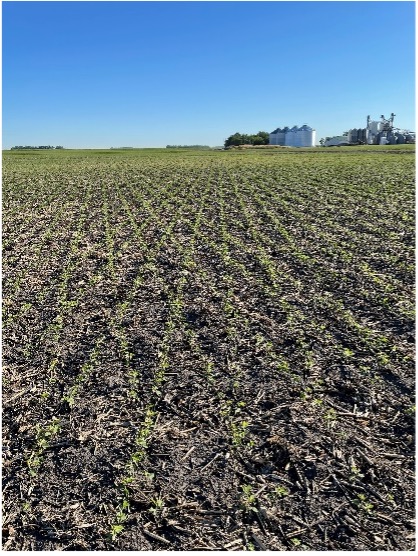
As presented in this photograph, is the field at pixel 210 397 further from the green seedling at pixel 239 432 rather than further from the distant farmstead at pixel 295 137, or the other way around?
the distant farmstead at pixel 295 137

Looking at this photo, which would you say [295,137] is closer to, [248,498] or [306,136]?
[306,136]

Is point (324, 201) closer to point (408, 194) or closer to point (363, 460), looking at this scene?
point (408, 194)

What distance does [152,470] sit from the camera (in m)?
3.98

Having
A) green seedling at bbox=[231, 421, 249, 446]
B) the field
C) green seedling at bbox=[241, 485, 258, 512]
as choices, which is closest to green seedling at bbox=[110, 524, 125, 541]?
the field

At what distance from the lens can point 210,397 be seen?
4.93 m

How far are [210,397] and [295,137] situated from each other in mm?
143089

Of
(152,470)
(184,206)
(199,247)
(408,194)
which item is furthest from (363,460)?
(408,194)

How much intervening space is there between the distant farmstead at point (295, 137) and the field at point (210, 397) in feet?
442

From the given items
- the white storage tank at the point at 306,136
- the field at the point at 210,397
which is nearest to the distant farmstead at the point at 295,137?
the white storage tank at the point at 306,136

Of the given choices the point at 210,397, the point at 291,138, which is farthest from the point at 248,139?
the point at 210,397

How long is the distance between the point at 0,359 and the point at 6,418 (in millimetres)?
1298

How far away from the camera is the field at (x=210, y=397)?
351 cm

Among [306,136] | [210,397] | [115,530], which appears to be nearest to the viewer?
[115,530]

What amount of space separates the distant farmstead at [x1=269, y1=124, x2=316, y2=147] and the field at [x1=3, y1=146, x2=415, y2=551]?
442 feet
